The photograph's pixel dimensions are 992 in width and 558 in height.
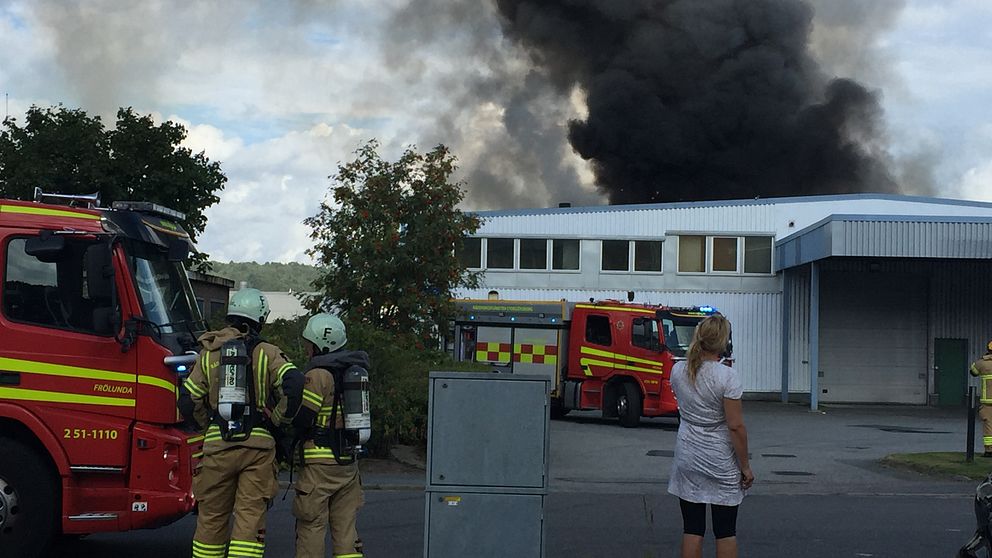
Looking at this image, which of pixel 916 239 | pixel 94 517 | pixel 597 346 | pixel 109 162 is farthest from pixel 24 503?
pixel 916 239

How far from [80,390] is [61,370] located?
0.17 metres

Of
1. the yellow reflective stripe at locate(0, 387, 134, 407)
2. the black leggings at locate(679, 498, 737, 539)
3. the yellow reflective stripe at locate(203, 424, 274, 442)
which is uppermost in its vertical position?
the yellow reflective stripe at locate(0, 387, 134, 407)

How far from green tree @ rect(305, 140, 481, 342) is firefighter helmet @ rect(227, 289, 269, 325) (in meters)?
13.2

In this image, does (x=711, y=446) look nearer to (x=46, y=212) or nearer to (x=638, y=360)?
(x=46, y=212)

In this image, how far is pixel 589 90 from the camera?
181 feet

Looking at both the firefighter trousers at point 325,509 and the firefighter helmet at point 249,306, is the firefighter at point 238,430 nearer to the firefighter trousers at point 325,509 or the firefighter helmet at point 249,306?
the firefighter helmet at point 249,306

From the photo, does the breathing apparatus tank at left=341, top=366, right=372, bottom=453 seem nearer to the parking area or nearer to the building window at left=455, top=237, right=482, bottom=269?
the parking area

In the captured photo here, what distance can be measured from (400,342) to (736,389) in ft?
41.6

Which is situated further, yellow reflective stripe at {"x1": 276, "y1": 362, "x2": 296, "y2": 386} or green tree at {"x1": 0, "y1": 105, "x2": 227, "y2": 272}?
green tree at {"x1": 0, "y1": 105, "x2": 227, "y2": 272}

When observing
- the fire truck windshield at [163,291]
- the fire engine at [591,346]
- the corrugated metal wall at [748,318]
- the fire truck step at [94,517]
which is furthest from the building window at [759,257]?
the fire truck step at [94,517]

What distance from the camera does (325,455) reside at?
6.03 metres

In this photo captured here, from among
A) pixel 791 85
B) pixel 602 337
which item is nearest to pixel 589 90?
pixel 791 85

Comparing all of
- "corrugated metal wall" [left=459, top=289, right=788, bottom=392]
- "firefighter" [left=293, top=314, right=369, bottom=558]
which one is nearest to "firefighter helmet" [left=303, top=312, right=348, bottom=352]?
"firefighter" [left=293, top=314, right=369, bottom=558]

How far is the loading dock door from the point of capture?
114 feet
